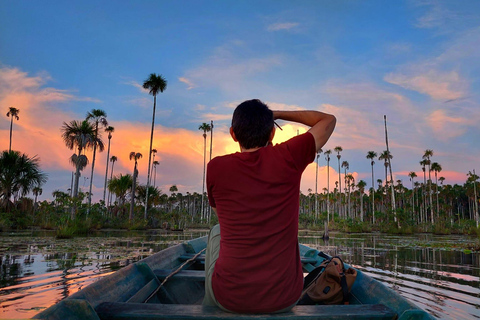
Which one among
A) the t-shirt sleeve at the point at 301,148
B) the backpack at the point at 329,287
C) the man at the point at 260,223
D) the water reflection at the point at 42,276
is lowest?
the water reflection at the point at 42,276

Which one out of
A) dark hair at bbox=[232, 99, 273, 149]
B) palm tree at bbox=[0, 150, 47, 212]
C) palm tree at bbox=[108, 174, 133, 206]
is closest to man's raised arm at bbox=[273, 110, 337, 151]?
dark hair at bbox=[232, 99, 273, 149]

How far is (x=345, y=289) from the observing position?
2.52 m

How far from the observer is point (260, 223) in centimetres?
173

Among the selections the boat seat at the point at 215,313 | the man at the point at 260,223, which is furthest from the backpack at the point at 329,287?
the man at the point at 260,223

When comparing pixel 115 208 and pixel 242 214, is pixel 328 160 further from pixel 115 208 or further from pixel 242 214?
pixel 242 214

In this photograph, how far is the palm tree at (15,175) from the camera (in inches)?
930

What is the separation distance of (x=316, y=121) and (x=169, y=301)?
2300 mm

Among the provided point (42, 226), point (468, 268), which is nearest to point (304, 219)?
point (42, 226)

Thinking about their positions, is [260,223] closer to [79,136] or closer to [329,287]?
[329,287]

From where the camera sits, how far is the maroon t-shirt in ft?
5.67

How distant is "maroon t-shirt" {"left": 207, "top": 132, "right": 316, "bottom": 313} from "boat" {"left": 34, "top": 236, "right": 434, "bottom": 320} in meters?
0.13

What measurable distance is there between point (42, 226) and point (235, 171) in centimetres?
2702

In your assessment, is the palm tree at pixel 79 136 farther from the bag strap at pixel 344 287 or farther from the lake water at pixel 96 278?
the bag strap at pixel 344 287

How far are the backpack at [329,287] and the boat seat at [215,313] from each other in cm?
53
